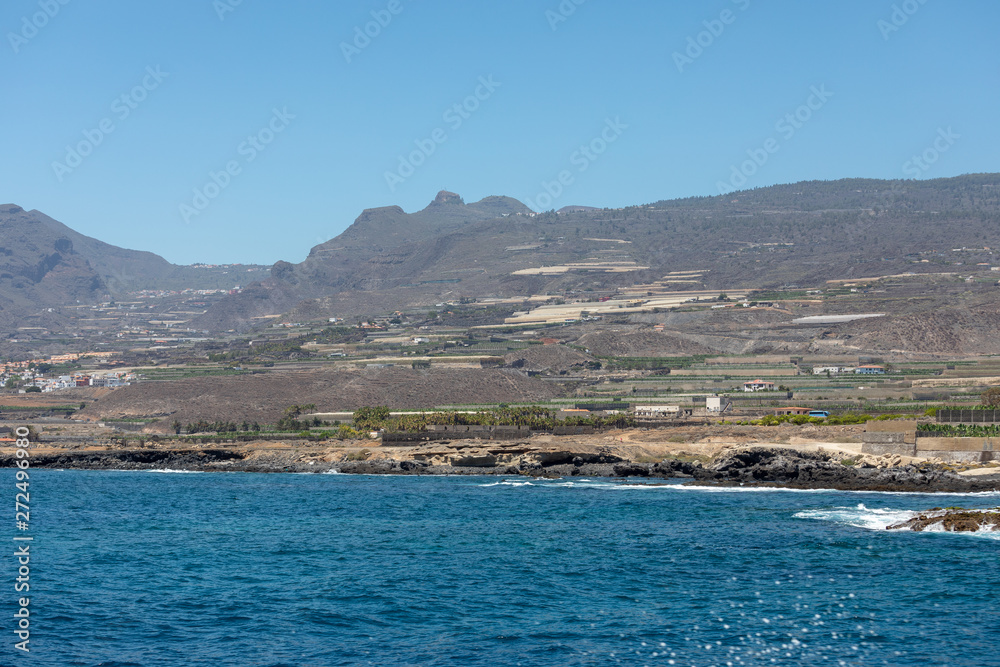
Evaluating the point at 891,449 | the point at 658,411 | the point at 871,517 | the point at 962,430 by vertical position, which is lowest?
the point at 871,517

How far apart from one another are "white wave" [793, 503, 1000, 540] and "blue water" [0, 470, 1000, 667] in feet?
0.86

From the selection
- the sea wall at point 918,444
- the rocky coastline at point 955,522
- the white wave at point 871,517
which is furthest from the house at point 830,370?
the rocky coastline at point 955,522

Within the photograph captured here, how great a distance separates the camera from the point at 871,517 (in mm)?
48531

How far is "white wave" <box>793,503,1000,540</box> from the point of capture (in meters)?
43.9

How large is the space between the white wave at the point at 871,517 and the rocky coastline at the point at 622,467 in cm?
932

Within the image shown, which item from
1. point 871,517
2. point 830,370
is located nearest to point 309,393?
point 830,370

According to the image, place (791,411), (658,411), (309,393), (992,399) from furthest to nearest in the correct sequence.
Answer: (309,393), (658,411), (791,411), (992,399)

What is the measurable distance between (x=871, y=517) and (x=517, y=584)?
19.6m

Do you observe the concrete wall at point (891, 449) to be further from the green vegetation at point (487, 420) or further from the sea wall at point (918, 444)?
the green vegetation at point (487, 420)

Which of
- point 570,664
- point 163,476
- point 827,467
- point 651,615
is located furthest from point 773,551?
point 163,476

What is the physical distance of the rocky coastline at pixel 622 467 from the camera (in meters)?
61.7

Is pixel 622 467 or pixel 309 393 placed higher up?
pixel 309 393

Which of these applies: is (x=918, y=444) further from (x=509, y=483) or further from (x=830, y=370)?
(x=830, y=370)

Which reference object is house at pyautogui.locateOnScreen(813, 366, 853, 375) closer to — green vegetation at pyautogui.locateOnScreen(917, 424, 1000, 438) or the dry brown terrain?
the dry brown terrain
